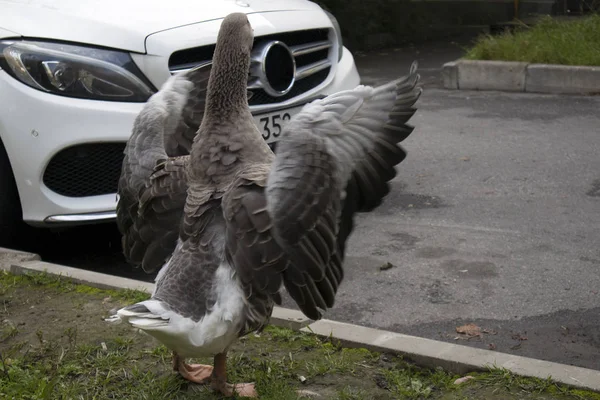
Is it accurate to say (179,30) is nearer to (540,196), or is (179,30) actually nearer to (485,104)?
(540,196)

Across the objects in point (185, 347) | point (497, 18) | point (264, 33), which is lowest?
point (497, 18)

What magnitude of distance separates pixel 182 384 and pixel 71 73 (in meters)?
2.09

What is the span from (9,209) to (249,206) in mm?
2444

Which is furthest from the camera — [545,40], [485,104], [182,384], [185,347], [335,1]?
[335,1]

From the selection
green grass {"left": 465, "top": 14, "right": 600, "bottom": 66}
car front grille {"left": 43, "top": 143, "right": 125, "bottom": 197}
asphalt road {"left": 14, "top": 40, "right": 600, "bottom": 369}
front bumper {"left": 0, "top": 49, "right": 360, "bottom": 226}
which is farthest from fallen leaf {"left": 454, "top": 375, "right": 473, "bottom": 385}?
green grass {"left": 465, "top": 14, "right": 600, "bottom": 66}

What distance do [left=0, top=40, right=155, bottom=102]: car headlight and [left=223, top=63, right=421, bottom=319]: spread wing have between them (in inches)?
79.2

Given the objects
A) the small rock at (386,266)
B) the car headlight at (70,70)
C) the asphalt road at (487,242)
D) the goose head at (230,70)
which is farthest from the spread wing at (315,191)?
the car headlight at (70,70)

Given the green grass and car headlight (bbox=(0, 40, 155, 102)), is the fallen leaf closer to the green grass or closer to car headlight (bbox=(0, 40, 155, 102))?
car headlight (bbox=(0, 40, 155, 102))

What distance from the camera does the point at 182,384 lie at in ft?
12.3

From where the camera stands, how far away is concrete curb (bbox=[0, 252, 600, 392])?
11.8ft

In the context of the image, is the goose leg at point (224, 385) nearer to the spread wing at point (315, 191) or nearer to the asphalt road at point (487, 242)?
the spread wing at point (315, 191)

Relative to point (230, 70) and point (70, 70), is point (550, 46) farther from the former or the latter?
point (230, 70)

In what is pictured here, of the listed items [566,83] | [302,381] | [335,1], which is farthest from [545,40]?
[302,381]

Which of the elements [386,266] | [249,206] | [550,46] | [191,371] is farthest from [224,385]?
[550,46]
